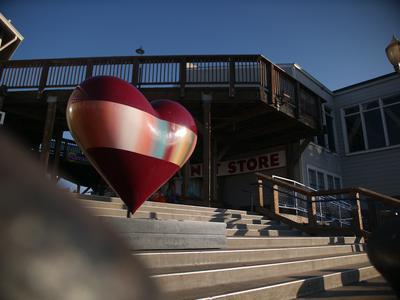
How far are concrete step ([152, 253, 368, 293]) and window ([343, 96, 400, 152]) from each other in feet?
40.0

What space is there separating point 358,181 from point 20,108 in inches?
554

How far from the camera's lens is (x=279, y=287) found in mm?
3355

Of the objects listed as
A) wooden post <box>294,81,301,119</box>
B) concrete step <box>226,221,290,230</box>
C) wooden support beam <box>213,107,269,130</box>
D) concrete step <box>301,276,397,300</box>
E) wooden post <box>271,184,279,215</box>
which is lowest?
concrete step <box>301,276,397,300</box>

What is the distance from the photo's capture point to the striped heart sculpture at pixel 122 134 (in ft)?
11.7

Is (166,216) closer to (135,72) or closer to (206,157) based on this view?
(206,157)

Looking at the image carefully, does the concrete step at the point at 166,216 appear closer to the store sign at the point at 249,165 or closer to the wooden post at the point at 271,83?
the wooden post at the point at 271,83

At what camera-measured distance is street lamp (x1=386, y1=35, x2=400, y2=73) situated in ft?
20.3

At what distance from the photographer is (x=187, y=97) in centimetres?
1027

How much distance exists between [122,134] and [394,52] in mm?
5345

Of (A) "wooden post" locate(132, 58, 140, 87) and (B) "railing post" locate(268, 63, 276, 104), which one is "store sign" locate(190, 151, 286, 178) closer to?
(B) "railing post" locate(268, 63, 276, 104)

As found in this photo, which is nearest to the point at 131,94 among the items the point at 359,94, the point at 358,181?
the point at 358,181

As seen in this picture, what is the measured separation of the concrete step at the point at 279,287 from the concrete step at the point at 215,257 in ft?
1.31

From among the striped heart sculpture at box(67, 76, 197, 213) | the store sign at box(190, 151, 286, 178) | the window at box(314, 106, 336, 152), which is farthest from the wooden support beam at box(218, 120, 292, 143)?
the striped heart sculpture at box(67, 76, 197, 213)

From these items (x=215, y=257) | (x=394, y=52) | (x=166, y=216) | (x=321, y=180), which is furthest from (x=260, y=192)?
(x=321, y=180)
